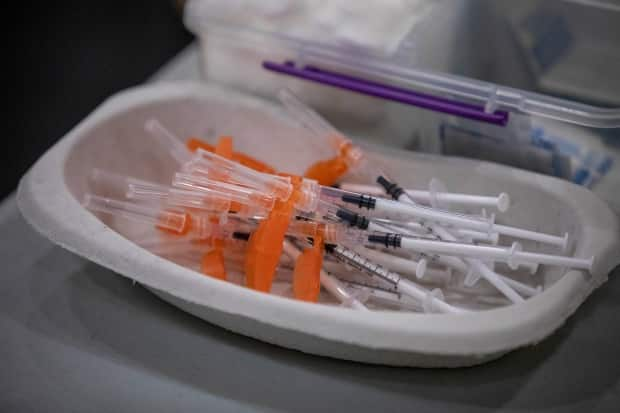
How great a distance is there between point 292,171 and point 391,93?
17cm

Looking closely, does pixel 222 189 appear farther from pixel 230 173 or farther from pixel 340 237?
pixel 340 237

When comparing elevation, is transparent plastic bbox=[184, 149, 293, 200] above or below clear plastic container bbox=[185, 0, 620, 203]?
below

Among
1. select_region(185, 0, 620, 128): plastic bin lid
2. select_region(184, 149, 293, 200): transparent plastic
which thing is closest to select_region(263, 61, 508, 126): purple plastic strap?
select_region(185, 0, 620, 128): plastic bin lid

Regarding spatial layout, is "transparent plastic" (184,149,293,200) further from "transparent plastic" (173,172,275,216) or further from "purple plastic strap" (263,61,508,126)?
"purple plastic strap" (263,61,508,126)

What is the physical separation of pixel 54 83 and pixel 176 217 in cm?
66

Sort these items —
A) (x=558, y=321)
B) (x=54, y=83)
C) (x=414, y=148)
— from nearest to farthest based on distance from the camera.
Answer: (x=558, y=321) < (x=414, y=148) < (x=54, y=83)

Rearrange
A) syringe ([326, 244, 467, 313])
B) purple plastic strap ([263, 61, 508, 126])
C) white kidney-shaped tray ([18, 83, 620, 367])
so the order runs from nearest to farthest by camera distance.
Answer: white kidney-shaped tray ([18, 83, 620, 367]) → syringe ([326, 244, 467, 313]) → purple plastic strap ([263, 61, 508, 126])

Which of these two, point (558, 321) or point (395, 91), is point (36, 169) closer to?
point (395, 91)

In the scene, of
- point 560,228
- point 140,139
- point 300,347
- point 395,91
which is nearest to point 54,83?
point 140,139

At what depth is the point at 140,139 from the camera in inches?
33.8

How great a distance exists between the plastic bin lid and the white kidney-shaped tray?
3.1 inches

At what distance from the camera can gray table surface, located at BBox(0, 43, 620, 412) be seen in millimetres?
623

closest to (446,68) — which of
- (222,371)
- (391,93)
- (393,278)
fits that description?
(391,93)

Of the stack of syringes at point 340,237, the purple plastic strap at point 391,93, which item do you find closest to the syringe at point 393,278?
the stack of syringes at point 340,237
